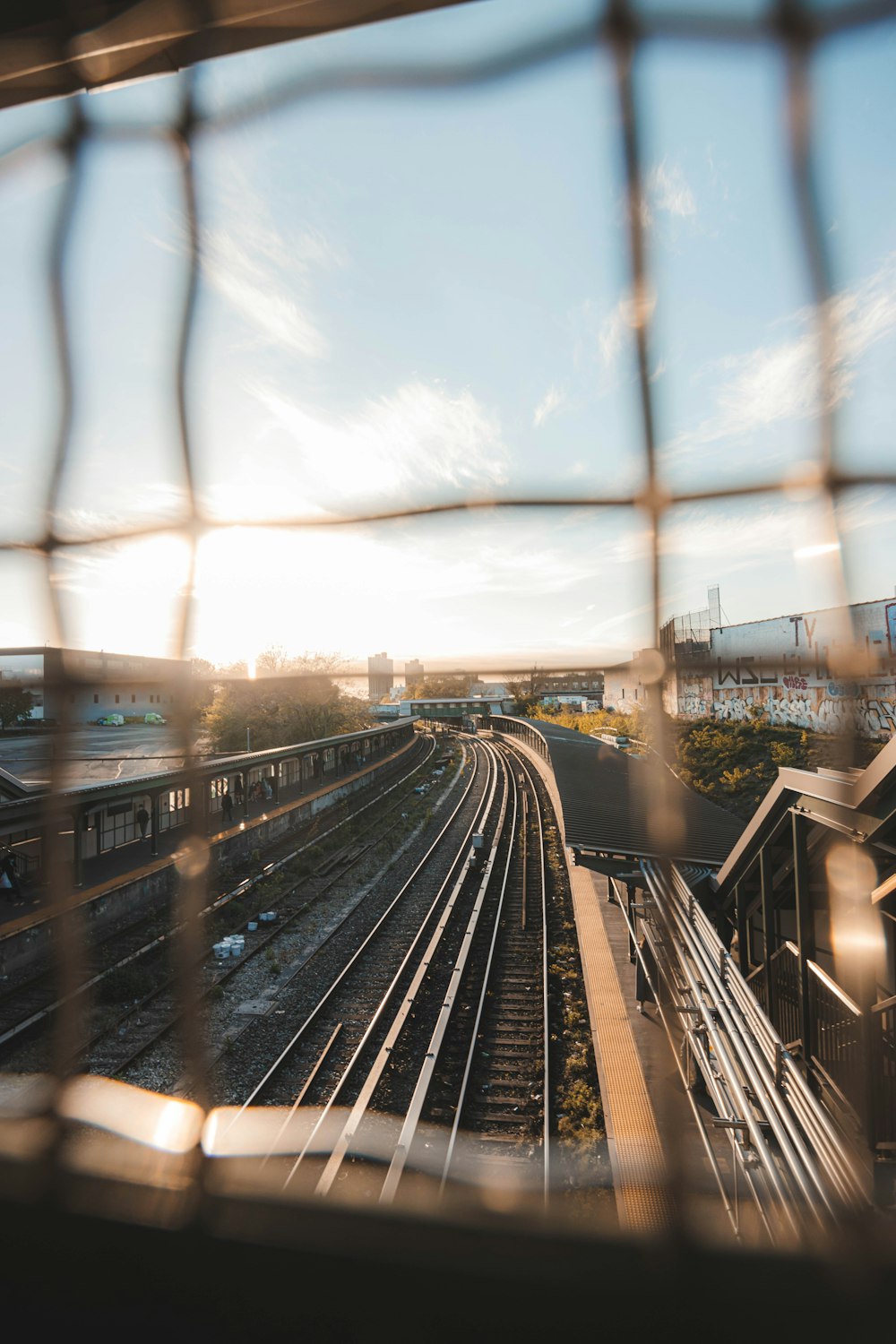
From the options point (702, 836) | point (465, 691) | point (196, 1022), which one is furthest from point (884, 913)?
point (196, 1022)

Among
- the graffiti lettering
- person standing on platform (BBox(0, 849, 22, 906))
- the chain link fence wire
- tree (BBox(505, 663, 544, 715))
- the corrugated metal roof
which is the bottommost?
person standing on platform (BBox(0, 849, 22, 906))

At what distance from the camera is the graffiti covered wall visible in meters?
0.68

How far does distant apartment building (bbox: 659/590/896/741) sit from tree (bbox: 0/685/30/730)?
39.6 inches

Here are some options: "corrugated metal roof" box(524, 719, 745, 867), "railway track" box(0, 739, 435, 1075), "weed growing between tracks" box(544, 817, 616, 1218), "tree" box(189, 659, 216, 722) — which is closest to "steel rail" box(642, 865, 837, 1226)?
"tree" box(189, 659, 216, 722)

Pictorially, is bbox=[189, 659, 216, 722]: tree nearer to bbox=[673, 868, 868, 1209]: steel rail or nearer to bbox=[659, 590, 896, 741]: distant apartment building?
bbox=[659, 590, 896, 741]: distant apartment building

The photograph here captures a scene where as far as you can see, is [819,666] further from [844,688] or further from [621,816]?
[621,816]

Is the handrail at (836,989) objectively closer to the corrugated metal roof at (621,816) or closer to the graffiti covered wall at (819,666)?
the corrugated metal roof at (621,816)

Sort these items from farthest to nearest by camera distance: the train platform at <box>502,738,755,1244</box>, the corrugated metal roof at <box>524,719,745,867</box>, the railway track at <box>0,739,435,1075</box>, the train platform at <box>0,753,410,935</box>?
1. the train platform at <box>0,753,410,935</box>
2. the corrugated metal roof at <box>524,719,745,867</box>
3. the railway track at <box>0,739,435,1075</box>
4. the train platform at <box>502,738,755,1244</box>

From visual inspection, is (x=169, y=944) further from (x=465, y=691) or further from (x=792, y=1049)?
(x=465, y=691)

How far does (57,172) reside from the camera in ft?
2.85

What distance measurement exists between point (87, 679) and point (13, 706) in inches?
25.5

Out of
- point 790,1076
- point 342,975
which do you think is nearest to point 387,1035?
point 342,975

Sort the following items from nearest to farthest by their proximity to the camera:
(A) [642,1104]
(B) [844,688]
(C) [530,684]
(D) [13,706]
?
1. (B) [844,688]
2. (C) [530,684]
3. (D) [13,706]
4. (A) [642,1104]

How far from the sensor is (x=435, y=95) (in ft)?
2.48
